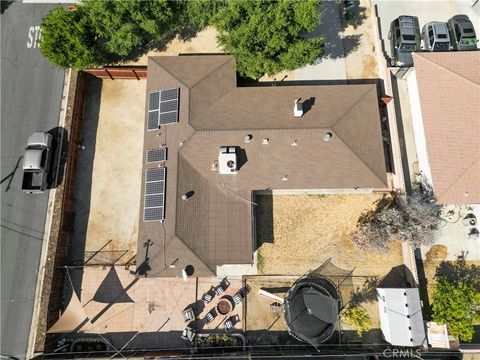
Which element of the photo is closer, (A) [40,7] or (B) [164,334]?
(B) [164,334]

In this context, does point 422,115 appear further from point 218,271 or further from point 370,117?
point 218,271

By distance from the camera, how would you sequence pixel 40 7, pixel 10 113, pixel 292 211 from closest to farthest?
pixel 292 211
pixel 10 113
pixel 40 7

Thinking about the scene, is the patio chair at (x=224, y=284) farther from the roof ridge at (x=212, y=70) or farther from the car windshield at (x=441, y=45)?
the car windshield at (x=441, y=45)

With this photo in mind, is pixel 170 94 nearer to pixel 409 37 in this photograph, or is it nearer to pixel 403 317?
pixel 409 37

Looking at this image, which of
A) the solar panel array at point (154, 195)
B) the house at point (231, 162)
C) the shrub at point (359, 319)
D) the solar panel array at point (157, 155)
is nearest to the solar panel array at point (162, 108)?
the house at point (231, 162)

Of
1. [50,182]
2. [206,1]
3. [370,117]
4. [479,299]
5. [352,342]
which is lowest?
[352,342]

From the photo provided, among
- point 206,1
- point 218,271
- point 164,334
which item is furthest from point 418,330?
point 206,1

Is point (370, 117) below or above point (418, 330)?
above
